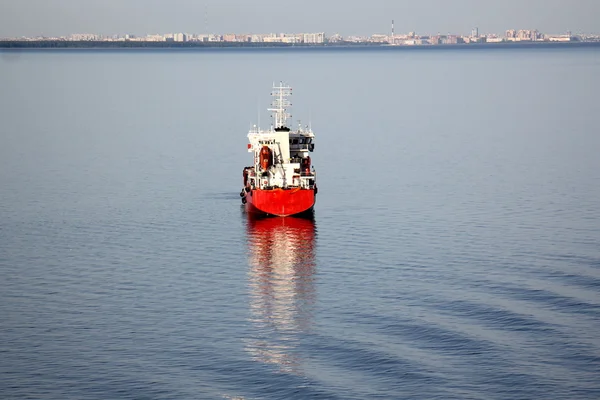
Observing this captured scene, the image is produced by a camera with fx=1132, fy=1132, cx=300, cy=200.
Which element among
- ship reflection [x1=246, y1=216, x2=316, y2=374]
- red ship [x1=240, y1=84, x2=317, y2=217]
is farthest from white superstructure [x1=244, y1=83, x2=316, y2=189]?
ship reflection [x1=246, y1=216, x2=316, y2=374]

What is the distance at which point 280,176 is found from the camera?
116 m

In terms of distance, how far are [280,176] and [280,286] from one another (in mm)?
30862

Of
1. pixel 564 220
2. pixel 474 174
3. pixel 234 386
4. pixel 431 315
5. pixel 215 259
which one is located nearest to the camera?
pixel 234 386

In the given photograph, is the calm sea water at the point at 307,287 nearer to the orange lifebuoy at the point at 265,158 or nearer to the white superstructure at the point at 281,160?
the white superstructure at the point at 281,160

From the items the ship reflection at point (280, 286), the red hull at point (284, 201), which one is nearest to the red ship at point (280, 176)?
the red hull at point (284, 201)

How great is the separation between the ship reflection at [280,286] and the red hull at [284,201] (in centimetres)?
92

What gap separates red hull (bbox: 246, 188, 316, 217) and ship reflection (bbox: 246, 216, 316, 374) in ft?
3.02

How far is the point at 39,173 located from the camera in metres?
146

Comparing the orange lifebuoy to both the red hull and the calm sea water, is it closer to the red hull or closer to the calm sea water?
the red hull

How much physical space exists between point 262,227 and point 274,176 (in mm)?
8409

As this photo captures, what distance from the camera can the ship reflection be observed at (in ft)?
234

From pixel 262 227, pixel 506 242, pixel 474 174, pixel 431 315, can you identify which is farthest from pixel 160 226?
pixel 474 174

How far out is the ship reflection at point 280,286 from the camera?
71188 millimetres

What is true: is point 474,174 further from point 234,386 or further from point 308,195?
point 234,386
